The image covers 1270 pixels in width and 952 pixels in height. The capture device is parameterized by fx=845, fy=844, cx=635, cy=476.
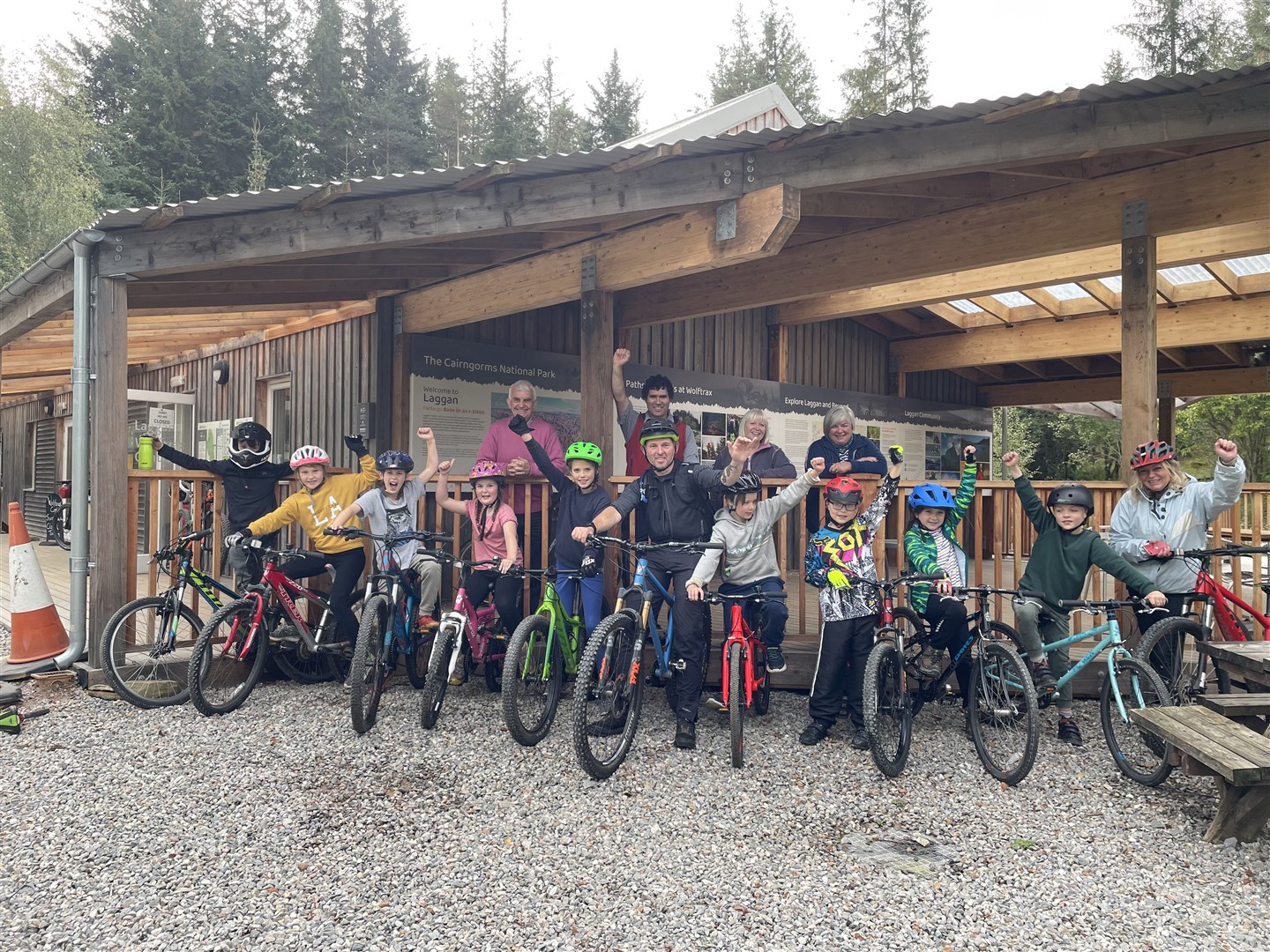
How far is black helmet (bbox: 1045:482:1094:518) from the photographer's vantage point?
14.7 ft

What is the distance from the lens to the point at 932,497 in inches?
180

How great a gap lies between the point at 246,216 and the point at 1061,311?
28.5 feet

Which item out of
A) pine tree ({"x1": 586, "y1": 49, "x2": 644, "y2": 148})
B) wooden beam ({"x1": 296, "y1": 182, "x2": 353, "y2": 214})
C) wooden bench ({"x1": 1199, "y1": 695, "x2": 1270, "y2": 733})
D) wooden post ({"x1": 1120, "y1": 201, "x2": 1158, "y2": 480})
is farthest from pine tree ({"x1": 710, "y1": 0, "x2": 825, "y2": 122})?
wooden bench ({"x1": 1199, "y1": 695, "x2": 1270, "y2": 733})

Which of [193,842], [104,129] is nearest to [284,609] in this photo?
[193,842]

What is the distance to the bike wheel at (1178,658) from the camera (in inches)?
168

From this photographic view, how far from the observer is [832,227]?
6414mm

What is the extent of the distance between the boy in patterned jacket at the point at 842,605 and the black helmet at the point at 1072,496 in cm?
88

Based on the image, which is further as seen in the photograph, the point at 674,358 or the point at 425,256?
the point at 674,358

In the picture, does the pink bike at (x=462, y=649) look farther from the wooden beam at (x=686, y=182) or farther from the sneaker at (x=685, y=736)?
the wooden beam at (x=686, y=182)

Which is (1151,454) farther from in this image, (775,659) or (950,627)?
(775,659)

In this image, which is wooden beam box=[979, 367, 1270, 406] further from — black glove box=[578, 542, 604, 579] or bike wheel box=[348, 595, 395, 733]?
bike wheel box=[348, 595, 395, 733]

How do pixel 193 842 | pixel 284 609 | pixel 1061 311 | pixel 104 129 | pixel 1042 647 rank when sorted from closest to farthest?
pixel 193 842
pixel 1042 647
pixel 284 609
pixel 1061 311
pixel 104 129

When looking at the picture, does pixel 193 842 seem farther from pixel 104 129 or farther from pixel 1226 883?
pixel 104 129

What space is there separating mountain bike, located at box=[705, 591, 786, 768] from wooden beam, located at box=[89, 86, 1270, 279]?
2.23m
